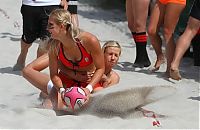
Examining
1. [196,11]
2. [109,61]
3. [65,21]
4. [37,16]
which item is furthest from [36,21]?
[196,11]

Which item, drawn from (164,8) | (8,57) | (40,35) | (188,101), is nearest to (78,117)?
(188,101)

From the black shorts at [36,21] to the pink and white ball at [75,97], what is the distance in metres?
1.52

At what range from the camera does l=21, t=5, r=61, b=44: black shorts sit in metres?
5.20

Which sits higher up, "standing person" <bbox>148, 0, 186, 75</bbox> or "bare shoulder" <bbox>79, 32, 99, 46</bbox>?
"bare shoulder" <bbox>79, 32, 99, 46</bbox>

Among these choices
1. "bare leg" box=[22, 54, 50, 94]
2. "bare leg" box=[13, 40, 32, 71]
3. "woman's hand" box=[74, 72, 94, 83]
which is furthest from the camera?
"bare leg" box=[13, 40, 32, 71]

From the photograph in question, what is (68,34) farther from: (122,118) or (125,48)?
(125,48)

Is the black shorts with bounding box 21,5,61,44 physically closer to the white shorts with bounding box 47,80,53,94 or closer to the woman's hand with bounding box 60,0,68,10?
the woman's hand with bounding box 60,0,68,10

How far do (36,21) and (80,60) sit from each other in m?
1.50

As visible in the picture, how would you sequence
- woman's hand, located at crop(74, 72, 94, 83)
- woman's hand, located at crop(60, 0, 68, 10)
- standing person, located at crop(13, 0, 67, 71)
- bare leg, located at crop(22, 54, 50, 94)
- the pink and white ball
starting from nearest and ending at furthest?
the pink and white ball, woman's hand, located at crop(74, 72, 94, 83), bare leg, located at crop(22, 54, 50, 94), standing person, located at crop(13, 0, 67, 71), woman's hand, located at crop(60, 0, 68, 10)

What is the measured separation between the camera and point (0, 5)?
893cm

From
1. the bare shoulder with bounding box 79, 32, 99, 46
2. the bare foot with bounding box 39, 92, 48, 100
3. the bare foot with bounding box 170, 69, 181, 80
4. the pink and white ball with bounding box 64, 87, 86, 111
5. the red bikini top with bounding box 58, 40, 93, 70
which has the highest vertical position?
the bare shoulder with bounding box 79, 32, 99, 46

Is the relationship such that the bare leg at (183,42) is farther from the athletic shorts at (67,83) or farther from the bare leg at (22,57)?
the bare leg at (22,57)

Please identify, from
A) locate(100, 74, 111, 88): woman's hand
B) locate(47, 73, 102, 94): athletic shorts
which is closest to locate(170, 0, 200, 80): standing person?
locate(100, 74, 111, 88): woman's hand

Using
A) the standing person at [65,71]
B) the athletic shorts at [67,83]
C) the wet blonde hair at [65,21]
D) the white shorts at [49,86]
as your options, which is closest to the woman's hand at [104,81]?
the standing person at [65,71]
